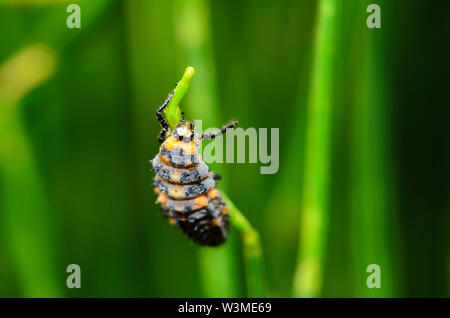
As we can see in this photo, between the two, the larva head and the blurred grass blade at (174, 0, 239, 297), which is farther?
the blurred grass blade at (174, 0, 239, 297)

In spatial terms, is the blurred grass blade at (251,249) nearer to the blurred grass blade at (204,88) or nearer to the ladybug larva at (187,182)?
the ladybug larva at (187,182)

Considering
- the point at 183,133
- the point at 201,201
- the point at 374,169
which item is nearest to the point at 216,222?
the point at 201,201

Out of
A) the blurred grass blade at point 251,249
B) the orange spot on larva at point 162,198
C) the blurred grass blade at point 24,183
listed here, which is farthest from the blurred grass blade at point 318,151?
the blurred grass blade at point 24,183

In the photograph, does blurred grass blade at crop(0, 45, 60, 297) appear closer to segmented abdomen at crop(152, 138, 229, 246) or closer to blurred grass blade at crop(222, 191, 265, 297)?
segmented abdomen at crop(152, 138, 229, 246)

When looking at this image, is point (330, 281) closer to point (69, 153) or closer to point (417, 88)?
point (417, 88)

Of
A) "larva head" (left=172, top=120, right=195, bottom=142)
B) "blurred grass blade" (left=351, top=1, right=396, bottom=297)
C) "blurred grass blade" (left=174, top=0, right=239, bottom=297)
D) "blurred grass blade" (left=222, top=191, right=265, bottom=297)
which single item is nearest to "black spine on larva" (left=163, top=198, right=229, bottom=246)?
"blurred grass blade" (left=222, top=191, right=265, bottom=297)

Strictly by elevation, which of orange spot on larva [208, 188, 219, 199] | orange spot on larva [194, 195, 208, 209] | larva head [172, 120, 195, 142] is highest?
larva head [172, 120, 195, 142]
